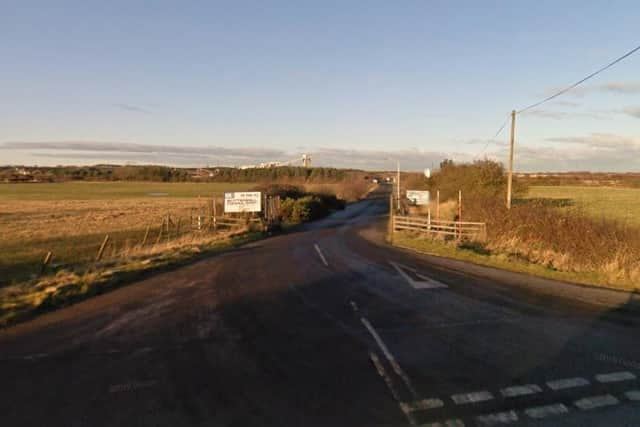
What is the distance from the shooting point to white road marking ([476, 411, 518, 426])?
4.34 metres

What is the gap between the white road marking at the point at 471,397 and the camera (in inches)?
189

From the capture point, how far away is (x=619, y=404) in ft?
15.4

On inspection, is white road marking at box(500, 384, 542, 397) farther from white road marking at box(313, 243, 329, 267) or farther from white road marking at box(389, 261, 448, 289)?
white road marking at box(313, 243, 329, 267)

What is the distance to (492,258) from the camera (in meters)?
15.7

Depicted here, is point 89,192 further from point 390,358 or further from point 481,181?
point 390,358

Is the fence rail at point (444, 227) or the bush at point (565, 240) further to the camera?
the fence rail at point (444, 227)

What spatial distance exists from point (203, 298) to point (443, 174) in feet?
123

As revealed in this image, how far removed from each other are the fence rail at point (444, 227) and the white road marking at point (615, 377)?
52.2 ft

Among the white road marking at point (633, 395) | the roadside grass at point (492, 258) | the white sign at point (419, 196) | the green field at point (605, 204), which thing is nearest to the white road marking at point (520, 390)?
the white road marking at point (633, 395)

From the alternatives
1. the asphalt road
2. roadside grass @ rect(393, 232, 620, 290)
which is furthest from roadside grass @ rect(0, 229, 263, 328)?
roadside grass @ rect(393, 232, 620, 290)

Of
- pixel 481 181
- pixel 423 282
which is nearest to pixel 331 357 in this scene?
pixel 423 282

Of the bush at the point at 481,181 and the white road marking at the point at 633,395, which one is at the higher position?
the bush at the point at 481,181

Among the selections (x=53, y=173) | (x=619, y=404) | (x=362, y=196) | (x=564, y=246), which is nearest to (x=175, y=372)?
(x=619, y=404)

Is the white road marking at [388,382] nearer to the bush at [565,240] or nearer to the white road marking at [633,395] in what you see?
the white road marking at [633,395]
